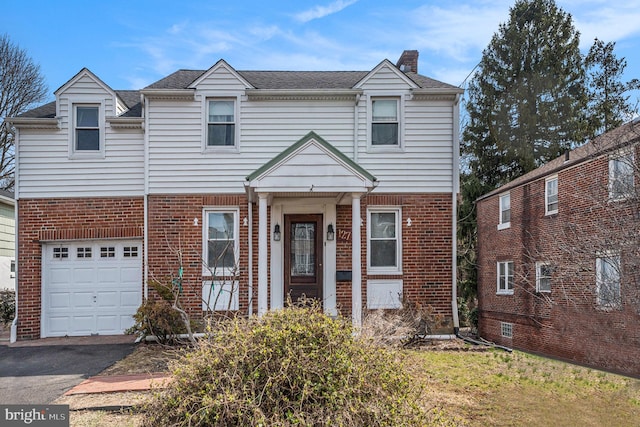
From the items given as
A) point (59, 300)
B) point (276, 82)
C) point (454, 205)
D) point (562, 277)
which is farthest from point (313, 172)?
point (59, 300)

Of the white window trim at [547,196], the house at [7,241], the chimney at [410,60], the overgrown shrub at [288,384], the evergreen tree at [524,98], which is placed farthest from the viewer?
the evergreen tree at [524,98]

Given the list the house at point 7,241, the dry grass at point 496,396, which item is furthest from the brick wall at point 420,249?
the house at point 7,241

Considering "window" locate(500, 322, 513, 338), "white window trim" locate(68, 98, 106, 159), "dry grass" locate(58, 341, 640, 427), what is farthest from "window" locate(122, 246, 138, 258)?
"window" locate(500, 322, 513, 338)

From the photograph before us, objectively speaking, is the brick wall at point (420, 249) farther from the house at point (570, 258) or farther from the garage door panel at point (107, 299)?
the garage door panel at point (107, 299)

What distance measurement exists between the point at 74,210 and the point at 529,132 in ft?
79.0

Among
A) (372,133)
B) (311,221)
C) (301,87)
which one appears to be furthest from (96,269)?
(372,133)

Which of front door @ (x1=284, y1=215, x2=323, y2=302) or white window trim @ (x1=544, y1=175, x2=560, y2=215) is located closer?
front door @ (x1=284, y1=215, x2=323, y2=302)

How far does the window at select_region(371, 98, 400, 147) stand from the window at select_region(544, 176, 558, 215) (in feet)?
27.9

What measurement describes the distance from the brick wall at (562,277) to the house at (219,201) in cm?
306

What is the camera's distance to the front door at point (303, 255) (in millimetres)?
10914

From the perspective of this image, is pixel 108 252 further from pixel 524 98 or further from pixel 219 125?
pixel 524 98

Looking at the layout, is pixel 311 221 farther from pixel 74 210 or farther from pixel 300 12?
pixel 74 210

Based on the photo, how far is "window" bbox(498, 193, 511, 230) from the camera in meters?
20.1

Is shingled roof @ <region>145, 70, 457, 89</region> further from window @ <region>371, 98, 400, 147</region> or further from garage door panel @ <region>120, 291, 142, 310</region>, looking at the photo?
garage door panel @ <region>120, 291, 142, 310</region>
